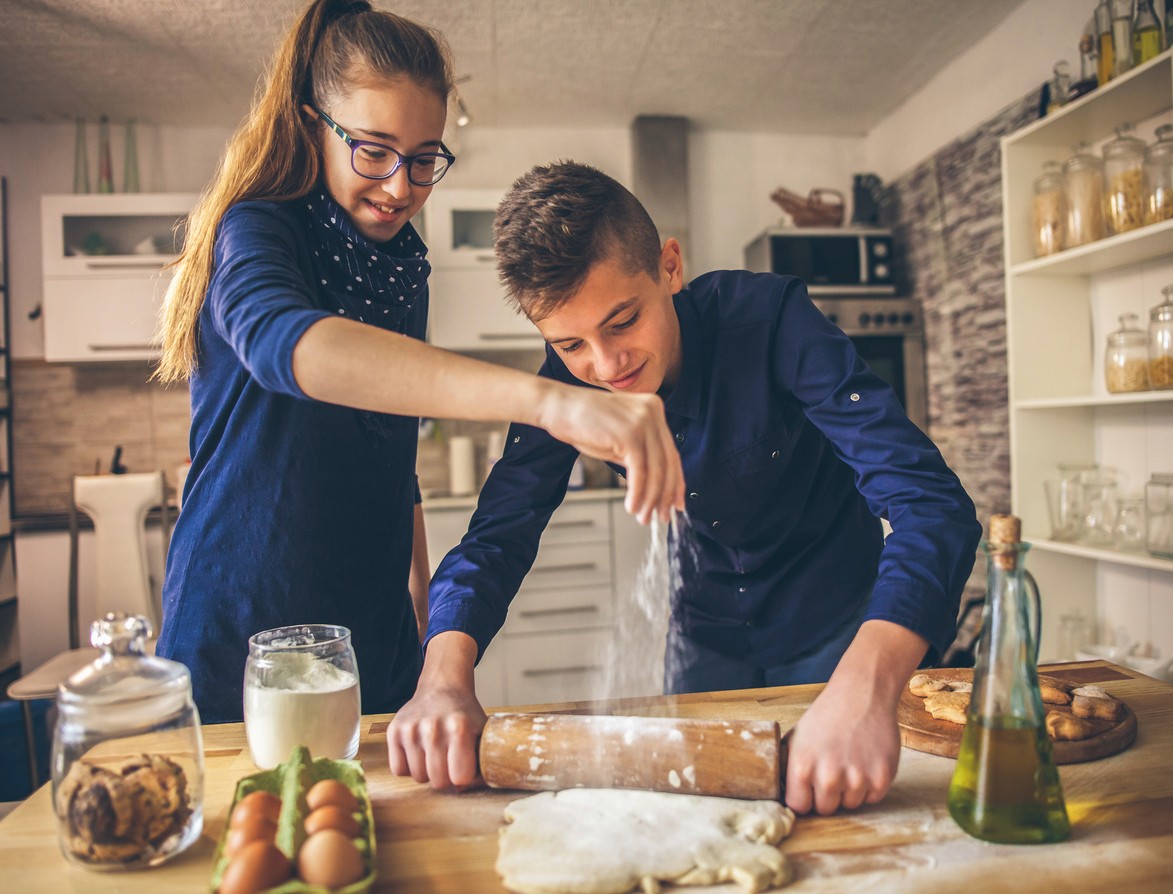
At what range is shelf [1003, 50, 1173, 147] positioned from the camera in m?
2.10

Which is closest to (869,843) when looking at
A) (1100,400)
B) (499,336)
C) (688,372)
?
(688,372)

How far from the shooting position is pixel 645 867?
0.65 meters

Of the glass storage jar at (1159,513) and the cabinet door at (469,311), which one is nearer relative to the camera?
the glass storage jar at (1159,513)

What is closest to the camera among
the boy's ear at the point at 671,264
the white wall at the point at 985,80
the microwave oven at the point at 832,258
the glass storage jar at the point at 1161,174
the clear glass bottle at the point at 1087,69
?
the boy's ear at the point at 671,264

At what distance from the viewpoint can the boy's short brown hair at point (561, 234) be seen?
1.08 meters

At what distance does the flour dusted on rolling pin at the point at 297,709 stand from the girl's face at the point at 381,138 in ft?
2.04

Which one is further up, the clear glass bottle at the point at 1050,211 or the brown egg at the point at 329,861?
the clear glass bottle at the point at 1050,211

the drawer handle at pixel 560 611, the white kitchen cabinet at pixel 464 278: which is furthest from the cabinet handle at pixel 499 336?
the drawer handle at pixel 560 611

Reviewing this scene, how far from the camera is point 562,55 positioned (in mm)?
3322

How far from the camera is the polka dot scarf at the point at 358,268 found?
1143 mm

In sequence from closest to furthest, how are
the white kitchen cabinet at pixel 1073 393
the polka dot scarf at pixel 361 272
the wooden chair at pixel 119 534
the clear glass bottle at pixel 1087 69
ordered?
the polka dot scarf at pixel 361 272, the clear glass bottle at pixel 1087 69, the white kitchen cabinet at pixel 1073 393, the wooden chair at pixel 119 534

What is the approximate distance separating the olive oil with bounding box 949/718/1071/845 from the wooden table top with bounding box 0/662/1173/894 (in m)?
0.01

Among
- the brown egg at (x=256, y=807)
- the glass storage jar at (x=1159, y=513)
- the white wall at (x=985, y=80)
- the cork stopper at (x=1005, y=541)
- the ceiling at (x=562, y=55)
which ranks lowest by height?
the brown egg at (x=256, y=807)

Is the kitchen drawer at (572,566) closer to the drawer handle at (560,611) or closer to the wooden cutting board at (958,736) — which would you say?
the drawer handle at (560,611)
